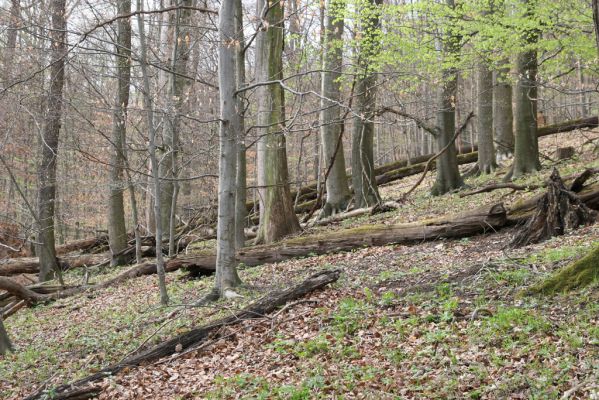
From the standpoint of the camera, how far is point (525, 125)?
52.2 ft

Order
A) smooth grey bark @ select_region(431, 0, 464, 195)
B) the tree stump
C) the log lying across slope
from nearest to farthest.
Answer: the tree stump < smooth grey bark @ select_region(431, 0, 464, 195) < the log lying across slope

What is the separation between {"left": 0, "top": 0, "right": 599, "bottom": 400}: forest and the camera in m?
5.60

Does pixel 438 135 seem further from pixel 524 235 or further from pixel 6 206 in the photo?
pixel 6 206

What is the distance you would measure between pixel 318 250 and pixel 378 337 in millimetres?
5934

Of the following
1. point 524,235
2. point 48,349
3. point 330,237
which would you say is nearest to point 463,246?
point 524,235

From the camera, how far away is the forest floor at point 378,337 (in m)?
4.91

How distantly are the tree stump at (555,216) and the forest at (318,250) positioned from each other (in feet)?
0.11

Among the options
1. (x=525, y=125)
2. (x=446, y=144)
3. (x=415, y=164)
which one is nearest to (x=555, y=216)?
(x=525, y=125)

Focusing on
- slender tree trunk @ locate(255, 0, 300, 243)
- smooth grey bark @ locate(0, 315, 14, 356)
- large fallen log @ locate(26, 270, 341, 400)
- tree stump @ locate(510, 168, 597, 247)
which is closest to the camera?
large fallen log @ locate(26, 270, 341, 400)

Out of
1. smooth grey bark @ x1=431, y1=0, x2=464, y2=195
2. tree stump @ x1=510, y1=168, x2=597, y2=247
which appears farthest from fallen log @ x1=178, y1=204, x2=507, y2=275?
smooth grey bark @ x1=431, y1=0, x2=464, y2=195

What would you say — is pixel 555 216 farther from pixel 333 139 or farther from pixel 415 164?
pixel 415 164

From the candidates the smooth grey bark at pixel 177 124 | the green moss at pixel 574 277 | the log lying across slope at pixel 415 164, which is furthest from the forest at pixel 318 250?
the log lying across slope at pixel 415 164

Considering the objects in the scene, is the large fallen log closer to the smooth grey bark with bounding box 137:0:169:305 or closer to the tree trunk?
the smooth grey bark with bounding box 137:0:169:305

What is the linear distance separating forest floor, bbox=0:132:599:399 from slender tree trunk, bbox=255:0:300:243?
10.7ft
